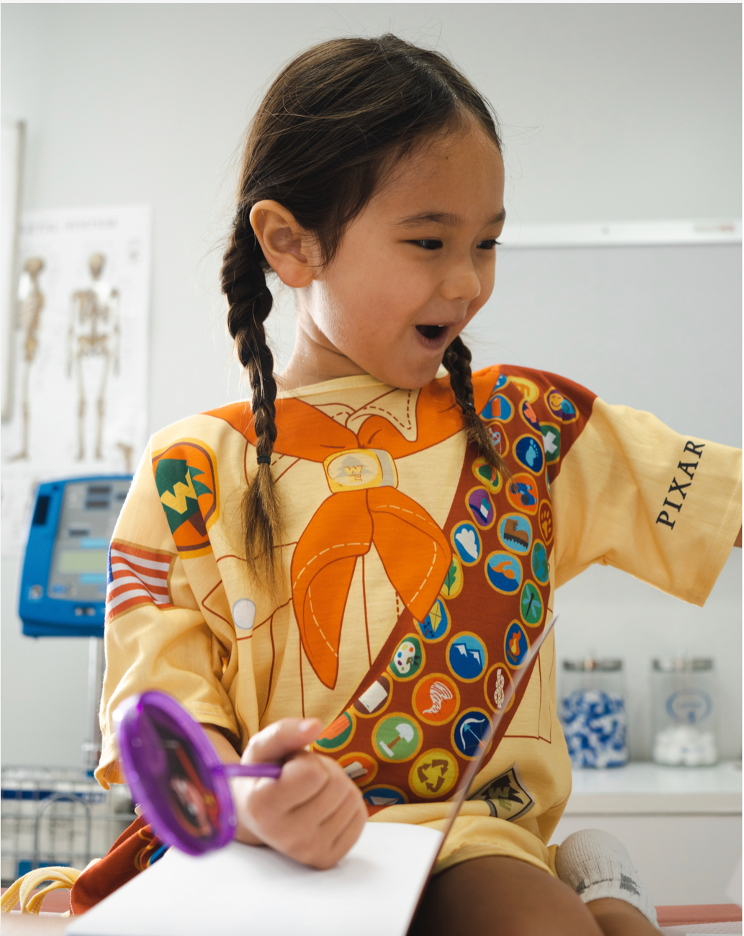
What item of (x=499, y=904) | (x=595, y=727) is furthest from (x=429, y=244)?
(x=595, y=727)

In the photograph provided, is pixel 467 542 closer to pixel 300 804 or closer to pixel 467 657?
pixel 467 657

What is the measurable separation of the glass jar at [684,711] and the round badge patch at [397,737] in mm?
1458

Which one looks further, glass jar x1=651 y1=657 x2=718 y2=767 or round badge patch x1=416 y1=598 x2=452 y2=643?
glass jar x1=651 y1=657 x2=718 y2=767

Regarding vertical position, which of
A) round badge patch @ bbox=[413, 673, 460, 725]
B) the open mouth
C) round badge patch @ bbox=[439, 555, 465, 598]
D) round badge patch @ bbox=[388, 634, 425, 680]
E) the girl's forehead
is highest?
the girl's forehead

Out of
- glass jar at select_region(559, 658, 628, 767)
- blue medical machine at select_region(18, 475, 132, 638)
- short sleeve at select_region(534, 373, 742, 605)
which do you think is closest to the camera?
short sleeve at select_region(534, 373, 742, 605)

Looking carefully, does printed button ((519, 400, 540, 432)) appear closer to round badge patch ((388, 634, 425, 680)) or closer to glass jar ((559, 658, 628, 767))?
round badge patch ((388, 634, 425, 680))

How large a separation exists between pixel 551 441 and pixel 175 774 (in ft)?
1.78

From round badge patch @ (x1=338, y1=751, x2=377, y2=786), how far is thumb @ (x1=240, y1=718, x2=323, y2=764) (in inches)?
8.0

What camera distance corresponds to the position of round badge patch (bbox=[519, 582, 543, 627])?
0.66 meters

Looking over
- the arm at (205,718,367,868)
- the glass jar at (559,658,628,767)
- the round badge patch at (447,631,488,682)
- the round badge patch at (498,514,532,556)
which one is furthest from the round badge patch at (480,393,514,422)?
the glass jar at (559,658,628,767)

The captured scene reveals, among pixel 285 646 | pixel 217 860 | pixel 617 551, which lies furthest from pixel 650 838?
pixel 217 860

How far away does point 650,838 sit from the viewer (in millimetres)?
1577

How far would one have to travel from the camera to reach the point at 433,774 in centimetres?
58

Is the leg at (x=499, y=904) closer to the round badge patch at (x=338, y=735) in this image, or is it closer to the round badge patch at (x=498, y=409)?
the round badge patch at (x=338, y=735)
